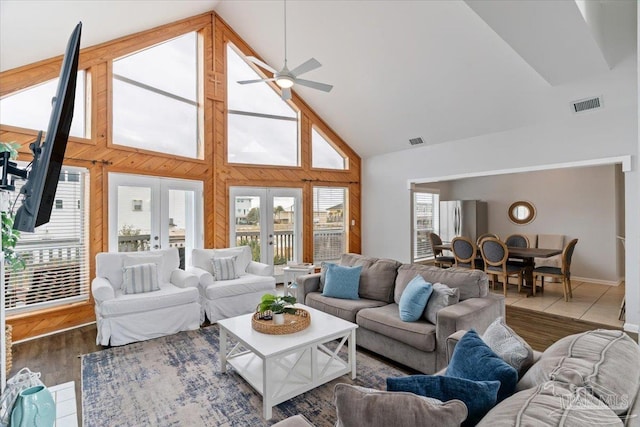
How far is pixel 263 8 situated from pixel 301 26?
26.9 inches

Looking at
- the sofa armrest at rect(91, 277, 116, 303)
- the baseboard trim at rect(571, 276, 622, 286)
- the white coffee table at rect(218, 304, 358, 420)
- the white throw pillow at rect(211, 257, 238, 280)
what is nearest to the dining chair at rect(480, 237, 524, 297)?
the baseboard trim at rect(571, 276, 622, 286)

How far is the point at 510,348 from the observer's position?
5.08ft

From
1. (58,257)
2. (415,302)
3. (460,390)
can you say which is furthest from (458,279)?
(58,257)

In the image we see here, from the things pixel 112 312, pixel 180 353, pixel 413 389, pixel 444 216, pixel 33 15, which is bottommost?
pixel 180 353

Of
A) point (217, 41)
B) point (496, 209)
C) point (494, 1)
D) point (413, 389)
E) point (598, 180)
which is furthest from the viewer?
point (496, 209)

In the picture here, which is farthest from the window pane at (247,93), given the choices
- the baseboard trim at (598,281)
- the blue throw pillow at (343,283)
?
the baseboard trim at (598,281)

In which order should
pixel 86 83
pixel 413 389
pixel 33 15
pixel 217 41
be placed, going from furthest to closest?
pixel 217 41, pixel 86 83, pixel 33 15, pixel 413 389

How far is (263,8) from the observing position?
505cm

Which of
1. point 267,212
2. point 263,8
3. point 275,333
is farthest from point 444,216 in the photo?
point 275,333

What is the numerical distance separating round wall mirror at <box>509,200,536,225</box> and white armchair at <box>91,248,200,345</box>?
7.00 meters

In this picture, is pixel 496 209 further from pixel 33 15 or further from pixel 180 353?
pixel 33 15

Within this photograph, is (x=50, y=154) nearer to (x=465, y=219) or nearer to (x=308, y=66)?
(x=308, y=66)

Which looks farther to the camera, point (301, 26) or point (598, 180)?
point (598, 180)

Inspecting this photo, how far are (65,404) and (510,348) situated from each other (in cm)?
308
